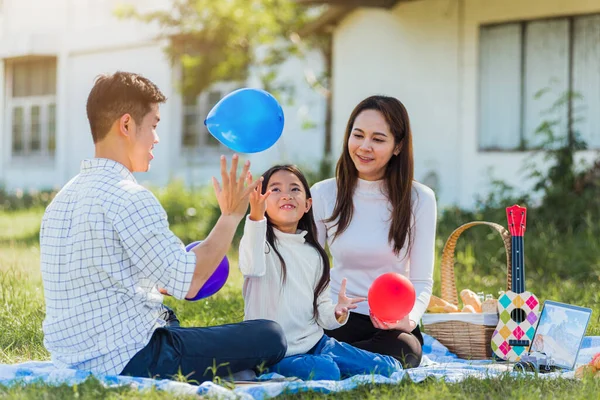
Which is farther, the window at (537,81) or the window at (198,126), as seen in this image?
the window at (198,126)

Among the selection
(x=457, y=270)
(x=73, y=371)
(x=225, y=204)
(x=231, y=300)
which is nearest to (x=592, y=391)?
(x=225, y=204)

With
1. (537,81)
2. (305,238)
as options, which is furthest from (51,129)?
(305,238)

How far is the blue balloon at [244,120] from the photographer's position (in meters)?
3.89

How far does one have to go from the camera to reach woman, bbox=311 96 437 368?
4.79 metres

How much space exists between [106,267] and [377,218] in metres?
1.81

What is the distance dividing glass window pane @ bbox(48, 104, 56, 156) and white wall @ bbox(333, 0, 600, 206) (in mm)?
11014

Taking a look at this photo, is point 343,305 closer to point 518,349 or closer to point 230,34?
point 518,349

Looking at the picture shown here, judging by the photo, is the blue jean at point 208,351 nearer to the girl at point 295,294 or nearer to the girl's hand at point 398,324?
the girl at point 295,294

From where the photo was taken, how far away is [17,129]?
77.0ft

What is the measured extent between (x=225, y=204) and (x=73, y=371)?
37.4 inches

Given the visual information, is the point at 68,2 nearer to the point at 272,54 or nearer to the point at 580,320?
the point at 272,54

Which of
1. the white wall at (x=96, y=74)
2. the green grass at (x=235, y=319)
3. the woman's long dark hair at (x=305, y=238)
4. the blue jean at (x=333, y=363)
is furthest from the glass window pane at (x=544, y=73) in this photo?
the blue jean at (x=333, y=363)

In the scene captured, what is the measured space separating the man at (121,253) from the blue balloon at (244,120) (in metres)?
0.24

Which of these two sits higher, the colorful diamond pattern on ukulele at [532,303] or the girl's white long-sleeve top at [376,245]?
the girl's white long-sleeve top at [376,245]
